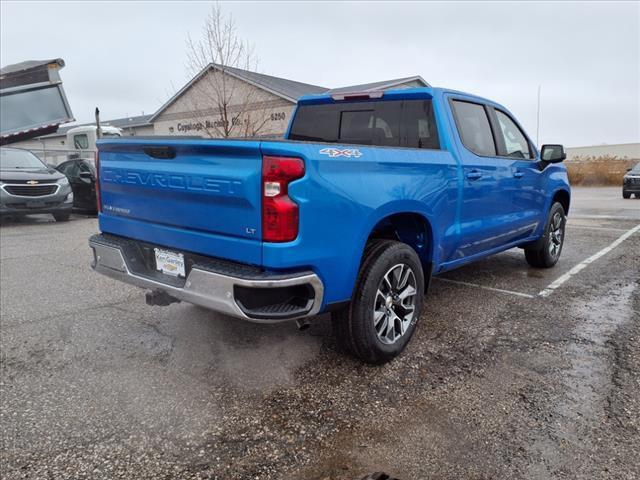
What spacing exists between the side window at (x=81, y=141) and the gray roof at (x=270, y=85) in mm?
5239

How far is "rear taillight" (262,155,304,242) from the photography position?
99.0 inches

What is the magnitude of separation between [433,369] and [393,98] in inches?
88.7

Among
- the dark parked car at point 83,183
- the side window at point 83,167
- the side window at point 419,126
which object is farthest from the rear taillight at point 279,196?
the side window at point 83,167

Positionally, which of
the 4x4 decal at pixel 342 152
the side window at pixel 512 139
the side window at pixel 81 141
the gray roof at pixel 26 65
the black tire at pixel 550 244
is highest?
the gray roof at pixel 26 65

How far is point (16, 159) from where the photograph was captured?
433 inches

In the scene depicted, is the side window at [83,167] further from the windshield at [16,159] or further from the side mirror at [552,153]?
the side mirror at [552,153]

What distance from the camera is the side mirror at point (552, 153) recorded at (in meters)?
5.27

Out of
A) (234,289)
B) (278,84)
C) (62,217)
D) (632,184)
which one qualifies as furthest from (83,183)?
(632,184)

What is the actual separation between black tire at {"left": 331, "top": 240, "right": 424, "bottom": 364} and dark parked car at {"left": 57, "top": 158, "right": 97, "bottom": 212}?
10953mm

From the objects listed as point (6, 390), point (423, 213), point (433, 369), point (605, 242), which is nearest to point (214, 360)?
point (6, 390)

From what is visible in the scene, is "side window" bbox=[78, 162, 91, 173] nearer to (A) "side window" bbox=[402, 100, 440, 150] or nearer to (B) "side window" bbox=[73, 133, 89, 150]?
(B) "side window" bbox=[73, 133, 89, 150]

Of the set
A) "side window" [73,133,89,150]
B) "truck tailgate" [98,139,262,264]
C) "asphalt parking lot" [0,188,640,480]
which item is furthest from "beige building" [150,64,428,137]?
"truck tailgate" [98,139,262,264]

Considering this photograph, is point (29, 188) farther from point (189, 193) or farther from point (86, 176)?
point (189, 193)

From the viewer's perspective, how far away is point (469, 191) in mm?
4031
